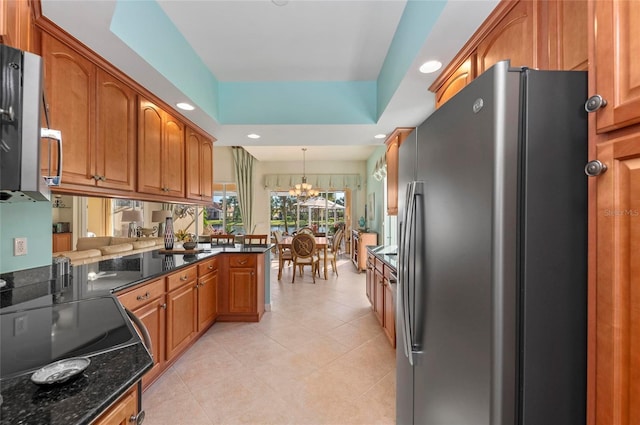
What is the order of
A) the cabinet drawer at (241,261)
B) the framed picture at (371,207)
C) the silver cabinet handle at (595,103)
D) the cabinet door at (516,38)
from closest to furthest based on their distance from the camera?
the silver cabinet handle at (595,103) < the cabinet door at (516,38) < the cabinet drawer at (241,261) < the framed picture at (371,207)

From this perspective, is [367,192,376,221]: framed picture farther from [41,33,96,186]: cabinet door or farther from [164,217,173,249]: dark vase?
[41,33,96,186]: cabinet door

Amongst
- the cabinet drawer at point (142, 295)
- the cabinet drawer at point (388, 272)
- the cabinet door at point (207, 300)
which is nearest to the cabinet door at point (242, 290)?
the cabinet door at point (207, 300)

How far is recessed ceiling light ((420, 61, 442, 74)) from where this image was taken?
1850 millimetres

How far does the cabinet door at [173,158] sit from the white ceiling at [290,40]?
0.20 meters

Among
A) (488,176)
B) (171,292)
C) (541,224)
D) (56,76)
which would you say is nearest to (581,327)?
(541,224)

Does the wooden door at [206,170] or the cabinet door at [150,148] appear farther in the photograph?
the wooden door at [206,170]

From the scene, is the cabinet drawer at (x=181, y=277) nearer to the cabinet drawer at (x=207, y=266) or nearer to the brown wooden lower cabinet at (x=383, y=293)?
the cabinet drawer at (x=207, y=266)

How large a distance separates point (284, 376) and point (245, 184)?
6293mm

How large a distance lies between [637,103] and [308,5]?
2010 millimetres

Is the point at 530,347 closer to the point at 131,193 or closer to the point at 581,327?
the point at 581,327

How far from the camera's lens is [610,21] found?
2.23 ft

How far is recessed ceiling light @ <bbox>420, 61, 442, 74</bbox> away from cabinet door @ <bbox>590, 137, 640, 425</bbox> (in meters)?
1.41

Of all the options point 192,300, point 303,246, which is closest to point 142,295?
point 192,300

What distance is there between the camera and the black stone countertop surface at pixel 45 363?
A: 0.58 m
